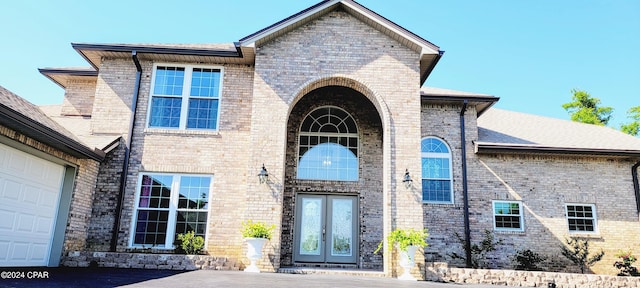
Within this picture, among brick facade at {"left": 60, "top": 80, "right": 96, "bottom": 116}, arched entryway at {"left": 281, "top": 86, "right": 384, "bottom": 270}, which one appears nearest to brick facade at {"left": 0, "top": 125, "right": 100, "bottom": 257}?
brick facade at {"left": 60, "top": 80, "right": 96, "bottom": 116}

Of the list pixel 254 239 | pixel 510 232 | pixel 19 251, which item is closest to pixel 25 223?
pixel 19 251

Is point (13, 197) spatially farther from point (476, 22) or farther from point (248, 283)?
point (476, 22)

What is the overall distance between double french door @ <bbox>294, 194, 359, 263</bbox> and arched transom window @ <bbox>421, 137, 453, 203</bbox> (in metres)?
2.38

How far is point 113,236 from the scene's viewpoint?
10516 mm

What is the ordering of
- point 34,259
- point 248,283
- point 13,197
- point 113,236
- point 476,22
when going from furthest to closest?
point 476,22, point 113,236, point 34,259, point 13,197, point 248,283

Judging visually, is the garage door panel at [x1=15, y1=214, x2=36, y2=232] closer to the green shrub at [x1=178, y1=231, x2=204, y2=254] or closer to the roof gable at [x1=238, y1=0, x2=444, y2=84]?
the green shrub at [x1=178, y1=231, x2=204, y2=254]

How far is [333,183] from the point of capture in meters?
12.1

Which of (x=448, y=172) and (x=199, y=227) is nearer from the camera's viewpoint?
(x=199, y=227)

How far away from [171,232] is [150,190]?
122 centimetres

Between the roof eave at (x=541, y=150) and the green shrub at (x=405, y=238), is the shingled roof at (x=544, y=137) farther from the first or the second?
the green shrub at (x=405, y=238)

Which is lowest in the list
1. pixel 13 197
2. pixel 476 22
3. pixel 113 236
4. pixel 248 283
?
pixel 248 283

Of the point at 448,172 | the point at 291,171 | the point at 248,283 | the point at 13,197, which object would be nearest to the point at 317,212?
the point at 291,171

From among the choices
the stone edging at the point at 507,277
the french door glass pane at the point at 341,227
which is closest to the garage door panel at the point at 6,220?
the french door glass pane at the point at 341,227

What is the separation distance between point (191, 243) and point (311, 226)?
325 centimetres
